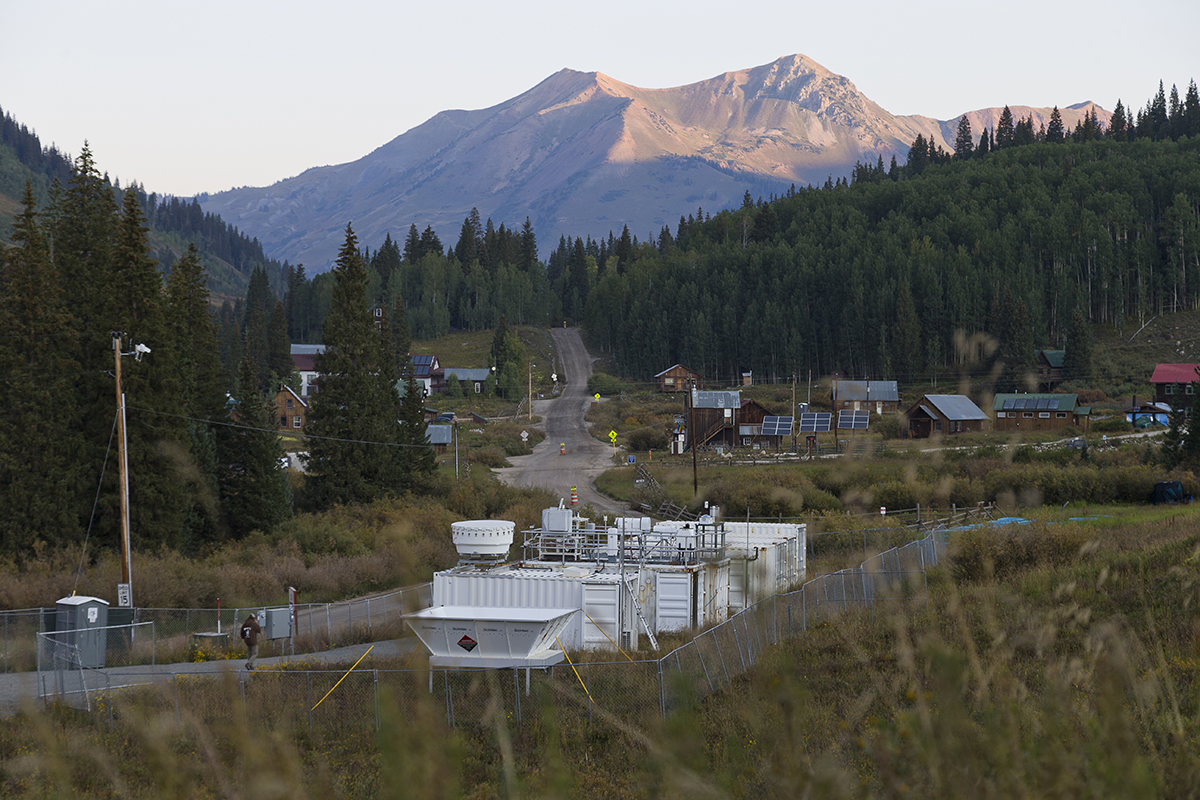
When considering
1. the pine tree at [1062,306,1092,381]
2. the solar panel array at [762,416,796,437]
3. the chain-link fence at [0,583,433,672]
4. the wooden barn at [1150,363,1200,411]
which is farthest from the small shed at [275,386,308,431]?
the wooden barn at [1150,363,1200,411]

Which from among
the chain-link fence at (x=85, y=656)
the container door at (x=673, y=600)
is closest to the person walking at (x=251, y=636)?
the chain-link fence at (x=85, y=656)

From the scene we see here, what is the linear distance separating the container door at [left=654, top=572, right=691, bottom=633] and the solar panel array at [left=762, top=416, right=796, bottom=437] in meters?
59.0

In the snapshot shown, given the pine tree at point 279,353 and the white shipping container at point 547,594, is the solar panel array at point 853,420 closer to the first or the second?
the white shipping container at point 547,594

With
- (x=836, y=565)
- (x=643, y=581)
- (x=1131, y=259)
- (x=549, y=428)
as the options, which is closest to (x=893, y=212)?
(x=1131, y=259)

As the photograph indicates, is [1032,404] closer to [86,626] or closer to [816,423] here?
[816,423]

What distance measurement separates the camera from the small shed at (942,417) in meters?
82.7

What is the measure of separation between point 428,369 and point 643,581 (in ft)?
369

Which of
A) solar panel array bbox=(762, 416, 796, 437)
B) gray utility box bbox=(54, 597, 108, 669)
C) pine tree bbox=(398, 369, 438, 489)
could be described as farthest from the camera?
solar panel array bbox=(762, 416, 796, 437)

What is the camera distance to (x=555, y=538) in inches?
1131

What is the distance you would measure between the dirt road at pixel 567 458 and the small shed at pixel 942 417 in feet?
89.4

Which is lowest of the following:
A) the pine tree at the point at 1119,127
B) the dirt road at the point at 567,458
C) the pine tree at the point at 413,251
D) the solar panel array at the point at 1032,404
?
the dirt road at the point at 567,458

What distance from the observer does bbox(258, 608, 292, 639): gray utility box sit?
26.5 metres

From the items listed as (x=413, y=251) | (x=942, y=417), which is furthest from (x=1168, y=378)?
(x=413, y=251)

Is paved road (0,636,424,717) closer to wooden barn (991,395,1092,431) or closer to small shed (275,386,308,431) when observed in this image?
wooden barn (991,395,1092,431)
